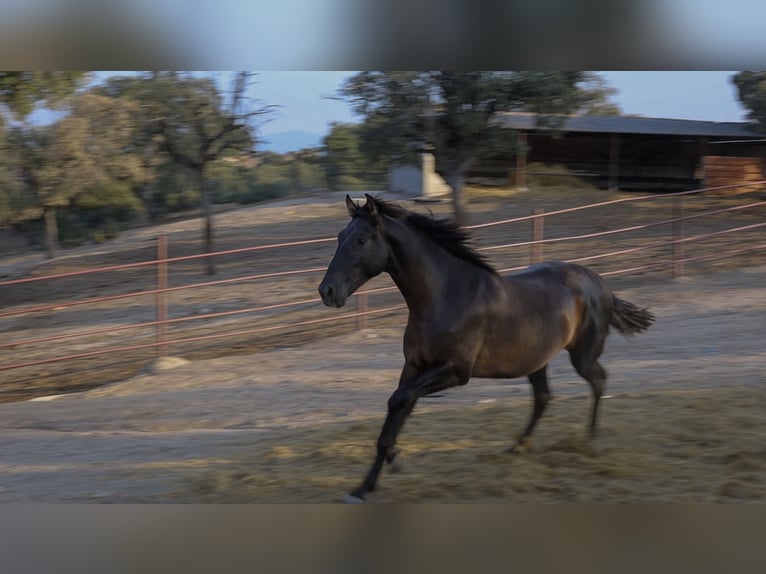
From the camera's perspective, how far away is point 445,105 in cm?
1361

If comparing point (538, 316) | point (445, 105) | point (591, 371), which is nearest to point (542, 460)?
point (591, 371)

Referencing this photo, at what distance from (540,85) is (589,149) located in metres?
6.26

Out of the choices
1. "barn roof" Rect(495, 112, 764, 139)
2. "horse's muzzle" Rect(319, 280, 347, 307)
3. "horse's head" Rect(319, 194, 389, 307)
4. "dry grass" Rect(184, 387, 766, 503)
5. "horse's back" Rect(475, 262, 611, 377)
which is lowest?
"dry grass" Rect(184, 387, 766, 503)

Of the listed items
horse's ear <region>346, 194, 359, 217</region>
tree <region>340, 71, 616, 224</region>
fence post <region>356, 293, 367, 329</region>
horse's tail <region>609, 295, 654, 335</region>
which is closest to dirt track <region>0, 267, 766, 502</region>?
fence post <region>356, 293, 367, 329</region>

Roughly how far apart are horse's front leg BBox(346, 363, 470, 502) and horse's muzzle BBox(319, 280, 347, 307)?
0.57 metres

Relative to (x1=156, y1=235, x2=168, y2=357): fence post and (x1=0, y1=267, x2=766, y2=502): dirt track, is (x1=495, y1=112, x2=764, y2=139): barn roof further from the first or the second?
(x1=156, y1=235, x2=168, y2=357): fence post

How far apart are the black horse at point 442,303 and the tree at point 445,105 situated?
859 cm

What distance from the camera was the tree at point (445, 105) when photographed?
44.1 feet

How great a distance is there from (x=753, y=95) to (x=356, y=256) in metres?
15.9

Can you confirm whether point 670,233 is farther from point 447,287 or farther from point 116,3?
point 116,3

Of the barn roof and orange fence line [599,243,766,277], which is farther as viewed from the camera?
the barn roof

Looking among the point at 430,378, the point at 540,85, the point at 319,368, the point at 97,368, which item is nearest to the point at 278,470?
the point at 430,378

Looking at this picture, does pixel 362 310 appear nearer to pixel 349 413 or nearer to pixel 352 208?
pixel 349 413

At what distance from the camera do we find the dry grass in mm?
4723
